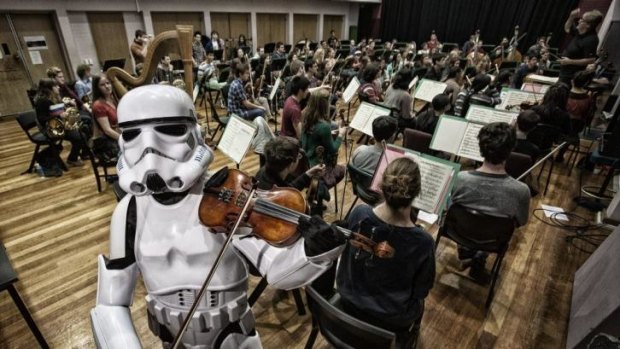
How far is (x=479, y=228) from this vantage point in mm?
2227

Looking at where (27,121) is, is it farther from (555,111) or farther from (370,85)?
(555,111)

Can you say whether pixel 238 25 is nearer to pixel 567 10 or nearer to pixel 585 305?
pixel 585 305

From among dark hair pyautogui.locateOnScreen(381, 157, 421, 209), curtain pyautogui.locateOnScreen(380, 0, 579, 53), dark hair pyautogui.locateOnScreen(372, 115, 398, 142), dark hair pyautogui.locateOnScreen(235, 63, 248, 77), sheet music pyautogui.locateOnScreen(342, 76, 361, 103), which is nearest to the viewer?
dark hair pyautogui.locateOnScreen(381, 157, 421, 209)

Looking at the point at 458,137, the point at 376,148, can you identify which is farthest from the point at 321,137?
the point at 458,137

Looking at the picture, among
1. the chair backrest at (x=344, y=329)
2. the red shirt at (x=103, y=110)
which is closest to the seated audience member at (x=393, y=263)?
the chair backrest at (x=344, y=329)

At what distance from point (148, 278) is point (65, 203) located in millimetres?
3399

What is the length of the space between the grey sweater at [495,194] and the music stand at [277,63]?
645 cm

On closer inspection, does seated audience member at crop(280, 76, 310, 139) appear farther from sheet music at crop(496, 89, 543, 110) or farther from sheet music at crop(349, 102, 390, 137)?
sheet music at crop(496, 89, 543, 110)

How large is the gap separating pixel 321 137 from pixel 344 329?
78.8 inches

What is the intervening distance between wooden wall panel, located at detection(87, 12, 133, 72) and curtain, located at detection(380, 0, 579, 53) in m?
13.1

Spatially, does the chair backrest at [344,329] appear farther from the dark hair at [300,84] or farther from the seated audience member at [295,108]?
the dark hair at [300,84]

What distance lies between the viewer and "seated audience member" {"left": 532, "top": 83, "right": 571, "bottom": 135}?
146 inches

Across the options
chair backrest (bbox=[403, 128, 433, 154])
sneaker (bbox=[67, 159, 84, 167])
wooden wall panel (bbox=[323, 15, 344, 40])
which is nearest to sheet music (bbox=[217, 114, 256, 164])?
chair backrest (bbox=[403, 128, 433, 154])

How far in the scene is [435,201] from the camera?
2232 millimetres
